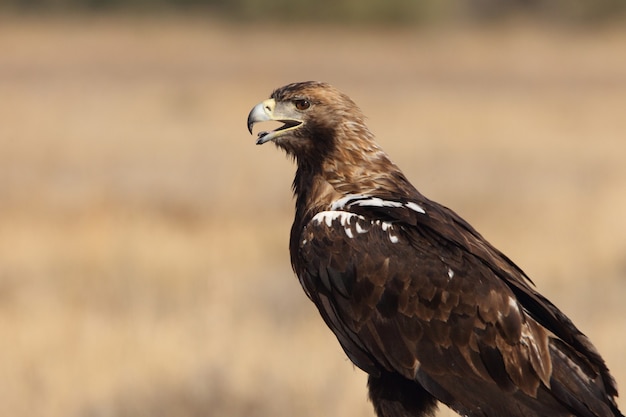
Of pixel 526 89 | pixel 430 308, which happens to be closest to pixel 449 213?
pixel 430 308

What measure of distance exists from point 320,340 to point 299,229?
2800mm

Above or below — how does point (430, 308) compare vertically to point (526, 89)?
below

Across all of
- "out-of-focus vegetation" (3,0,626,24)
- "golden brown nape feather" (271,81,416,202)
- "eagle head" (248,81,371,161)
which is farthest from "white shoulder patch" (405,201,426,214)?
"out-of-focus vegetation" (3,0,626,24)

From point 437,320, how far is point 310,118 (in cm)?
114

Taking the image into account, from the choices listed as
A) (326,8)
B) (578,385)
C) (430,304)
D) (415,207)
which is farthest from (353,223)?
(326,8)

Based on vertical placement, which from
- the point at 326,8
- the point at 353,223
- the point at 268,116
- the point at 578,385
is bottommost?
the point at 578,385

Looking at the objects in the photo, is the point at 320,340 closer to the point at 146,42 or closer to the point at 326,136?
the point at 326,136

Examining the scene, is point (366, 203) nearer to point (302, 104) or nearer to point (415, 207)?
point (415, 207)

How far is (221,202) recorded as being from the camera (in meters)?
13.0

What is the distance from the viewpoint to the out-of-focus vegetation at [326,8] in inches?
1730

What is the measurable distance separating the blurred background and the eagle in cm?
141

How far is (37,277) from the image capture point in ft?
32.1

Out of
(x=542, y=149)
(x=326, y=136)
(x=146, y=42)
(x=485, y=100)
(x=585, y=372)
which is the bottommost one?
(x=585, y=372)

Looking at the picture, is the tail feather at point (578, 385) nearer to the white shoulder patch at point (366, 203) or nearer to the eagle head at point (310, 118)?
the white shoulder patch at point (366, 203)
